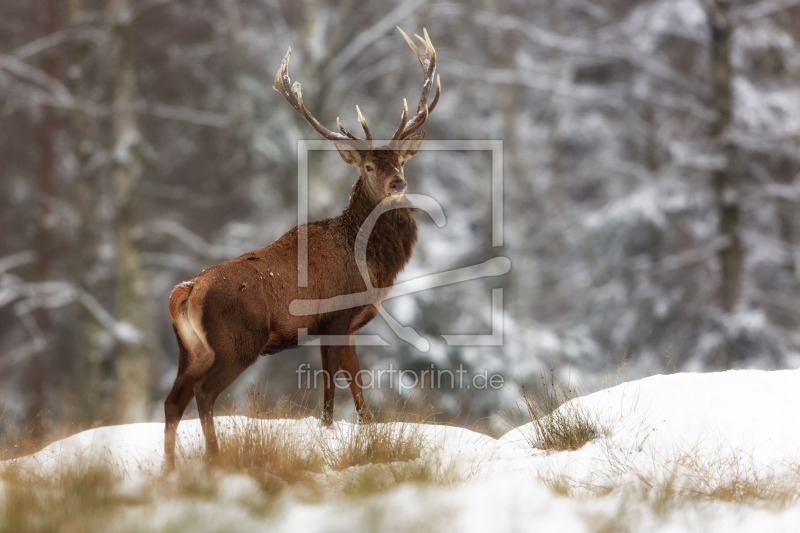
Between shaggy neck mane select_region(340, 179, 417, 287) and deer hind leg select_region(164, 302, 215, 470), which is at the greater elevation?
shaggy neck mane select_region(340, 179, 417, 287)

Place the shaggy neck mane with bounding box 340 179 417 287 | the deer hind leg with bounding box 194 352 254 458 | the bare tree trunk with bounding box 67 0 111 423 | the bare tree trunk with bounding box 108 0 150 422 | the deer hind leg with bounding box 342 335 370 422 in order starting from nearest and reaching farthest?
the deer hind leg with bounding box 194 352 254 458 → the deer hind leg with bounding box 342 335 370 422 → the shaggy neck mane with bounding box 340 179 417 287 → the bare tree trunk with bounding box 108 0 150 422 → the bare tree trunk with bounding box 67 0 111 423

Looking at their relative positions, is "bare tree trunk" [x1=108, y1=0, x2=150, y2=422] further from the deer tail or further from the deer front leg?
the deer tail

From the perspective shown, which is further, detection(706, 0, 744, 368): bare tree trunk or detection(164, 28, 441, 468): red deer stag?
detection(706, 0, 744, 368): bare tree trunk

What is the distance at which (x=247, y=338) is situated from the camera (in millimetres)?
4770

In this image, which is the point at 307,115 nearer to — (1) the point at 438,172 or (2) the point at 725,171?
(2) the point at 725,171

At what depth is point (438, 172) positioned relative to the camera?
714 inches

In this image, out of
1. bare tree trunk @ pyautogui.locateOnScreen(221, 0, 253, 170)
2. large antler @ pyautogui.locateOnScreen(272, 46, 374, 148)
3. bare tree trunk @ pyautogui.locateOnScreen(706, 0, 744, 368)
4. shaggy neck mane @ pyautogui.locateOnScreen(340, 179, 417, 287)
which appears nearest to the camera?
shaggy neck mane @ pyautogui.locateOnScreen(340, 179, 417, 287)

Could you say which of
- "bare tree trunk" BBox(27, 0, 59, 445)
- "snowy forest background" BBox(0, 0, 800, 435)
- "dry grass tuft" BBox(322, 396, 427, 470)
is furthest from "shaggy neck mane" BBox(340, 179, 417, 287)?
"bare tree trunk" BBox(27, 0, 59, 445)

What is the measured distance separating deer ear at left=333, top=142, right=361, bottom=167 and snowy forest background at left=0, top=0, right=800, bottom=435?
4.74 meters

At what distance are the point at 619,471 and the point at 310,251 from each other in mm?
2714

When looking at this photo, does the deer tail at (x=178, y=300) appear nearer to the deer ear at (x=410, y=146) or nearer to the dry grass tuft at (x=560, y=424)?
the deer ear at (x=410, y=146)

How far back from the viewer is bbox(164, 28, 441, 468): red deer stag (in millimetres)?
4648

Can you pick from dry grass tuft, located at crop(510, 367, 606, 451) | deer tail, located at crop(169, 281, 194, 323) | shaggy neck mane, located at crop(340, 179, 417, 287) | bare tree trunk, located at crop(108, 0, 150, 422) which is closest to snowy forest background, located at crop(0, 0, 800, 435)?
bare tree trunk, located at crop(108, 0, 150, 422)

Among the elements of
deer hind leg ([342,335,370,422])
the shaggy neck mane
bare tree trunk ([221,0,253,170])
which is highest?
bare tree trunk ([221,0,253,170])
